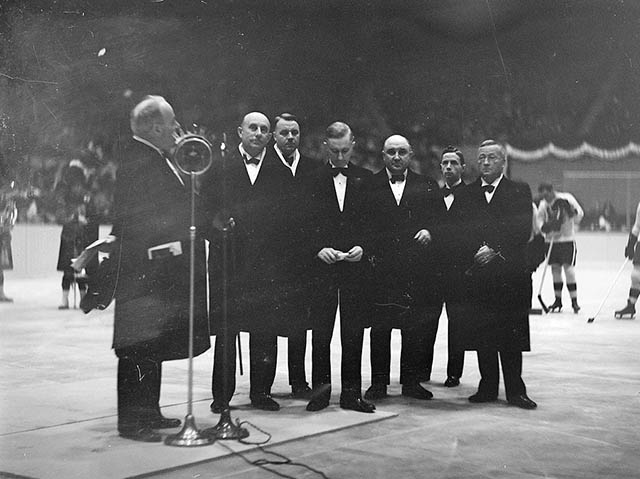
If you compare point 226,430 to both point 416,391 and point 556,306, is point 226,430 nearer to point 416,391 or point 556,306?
point 416,391

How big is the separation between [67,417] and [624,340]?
2.67 metres

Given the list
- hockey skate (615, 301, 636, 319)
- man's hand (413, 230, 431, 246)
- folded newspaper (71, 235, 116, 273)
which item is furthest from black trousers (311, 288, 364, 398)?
hockey skate (615, 301, 636, 319)

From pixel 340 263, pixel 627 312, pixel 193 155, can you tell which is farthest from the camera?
pixel 627 312

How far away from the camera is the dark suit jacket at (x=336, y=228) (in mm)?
3773

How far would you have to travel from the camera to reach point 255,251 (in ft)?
12.0

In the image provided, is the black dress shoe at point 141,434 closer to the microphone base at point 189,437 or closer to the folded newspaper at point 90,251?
the microphone base at point 189,437

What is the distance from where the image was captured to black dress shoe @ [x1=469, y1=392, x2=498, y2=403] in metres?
4.26

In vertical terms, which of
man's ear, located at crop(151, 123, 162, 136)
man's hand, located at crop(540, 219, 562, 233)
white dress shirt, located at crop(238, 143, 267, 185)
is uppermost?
man's ear, located at crop(151, 123, 162, 136)

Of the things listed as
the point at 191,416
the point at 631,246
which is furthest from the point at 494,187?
the point at 191,416

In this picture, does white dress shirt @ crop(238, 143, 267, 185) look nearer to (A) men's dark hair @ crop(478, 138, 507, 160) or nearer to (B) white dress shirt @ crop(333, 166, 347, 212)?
Result: (B) white dress shirt @ crop(333, 166, 347, 212)

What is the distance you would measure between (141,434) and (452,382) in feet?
5.39

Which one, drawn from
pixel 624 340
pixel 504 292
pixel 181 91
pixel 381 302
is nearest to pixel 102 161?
pixel 181 91

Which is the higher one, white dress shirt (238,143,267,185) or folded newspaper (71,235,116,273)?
white dress shirt (238,143,267,185)

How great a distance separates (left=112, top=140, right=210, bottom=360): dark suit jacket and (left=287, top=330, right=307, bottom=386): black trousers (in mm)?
593
